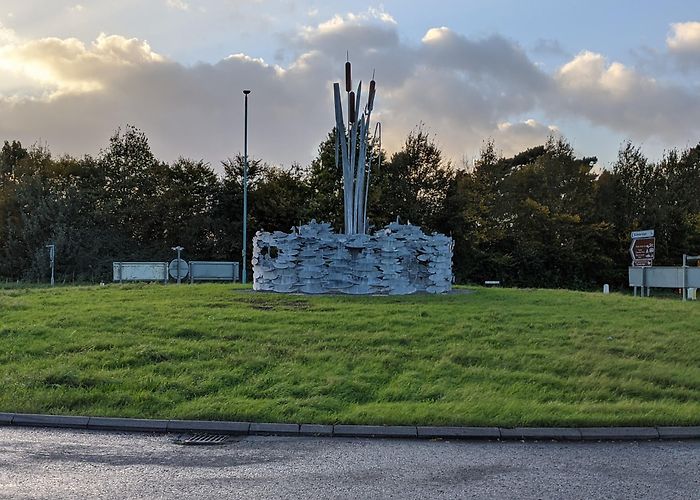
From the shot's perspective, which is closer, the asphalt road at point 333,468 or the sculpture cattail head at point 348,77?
the asphalt road at point 333,468

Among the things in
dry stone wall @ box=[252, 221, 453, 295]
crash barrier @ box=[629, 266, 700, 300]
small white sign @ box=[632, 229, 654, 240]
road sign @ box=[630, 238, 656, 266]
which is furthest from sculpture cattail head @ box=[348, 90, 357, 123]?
crash barrier @ box=[629, 266, 700, 300]

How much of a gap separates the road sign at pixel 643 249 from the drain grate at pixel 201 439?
68.7ft

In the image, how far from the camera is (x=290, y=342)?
11703mm

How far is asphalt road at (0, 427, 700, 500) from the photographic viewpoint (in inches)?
221

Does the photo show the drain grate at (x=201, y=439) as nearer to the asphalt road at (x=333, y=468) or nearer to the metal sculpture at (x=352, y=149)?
the asphalt road at (x=333, y=468)

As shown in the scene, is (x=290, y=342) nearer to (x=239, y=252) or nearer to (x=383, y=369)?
(x=383, y=369)

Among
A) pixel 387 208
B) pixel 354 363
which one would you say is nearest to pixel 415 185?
pixel 387 208

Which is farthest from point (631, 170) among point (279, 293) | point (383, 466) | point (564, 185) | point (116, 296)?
point (383, 466)

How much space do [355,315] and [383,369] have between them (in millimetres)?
4230

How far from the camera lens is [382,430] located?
25.2ft

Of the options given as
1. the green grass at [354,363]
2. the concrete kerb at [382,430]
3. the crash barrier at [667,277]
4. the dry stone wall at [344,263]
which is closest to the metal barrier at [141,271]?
the dry stone wall at [344,263]

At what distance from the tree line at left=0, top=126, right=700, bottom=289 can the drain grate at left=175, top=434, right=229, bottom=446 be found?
32879 mm

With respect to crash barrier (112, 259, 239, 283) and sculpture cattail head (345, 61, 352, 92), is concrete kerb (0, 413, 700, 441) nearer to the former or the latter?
sculpture cattail head (345, 61, 352, 92)

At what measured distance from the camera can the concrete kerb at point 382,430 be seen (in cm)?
762
